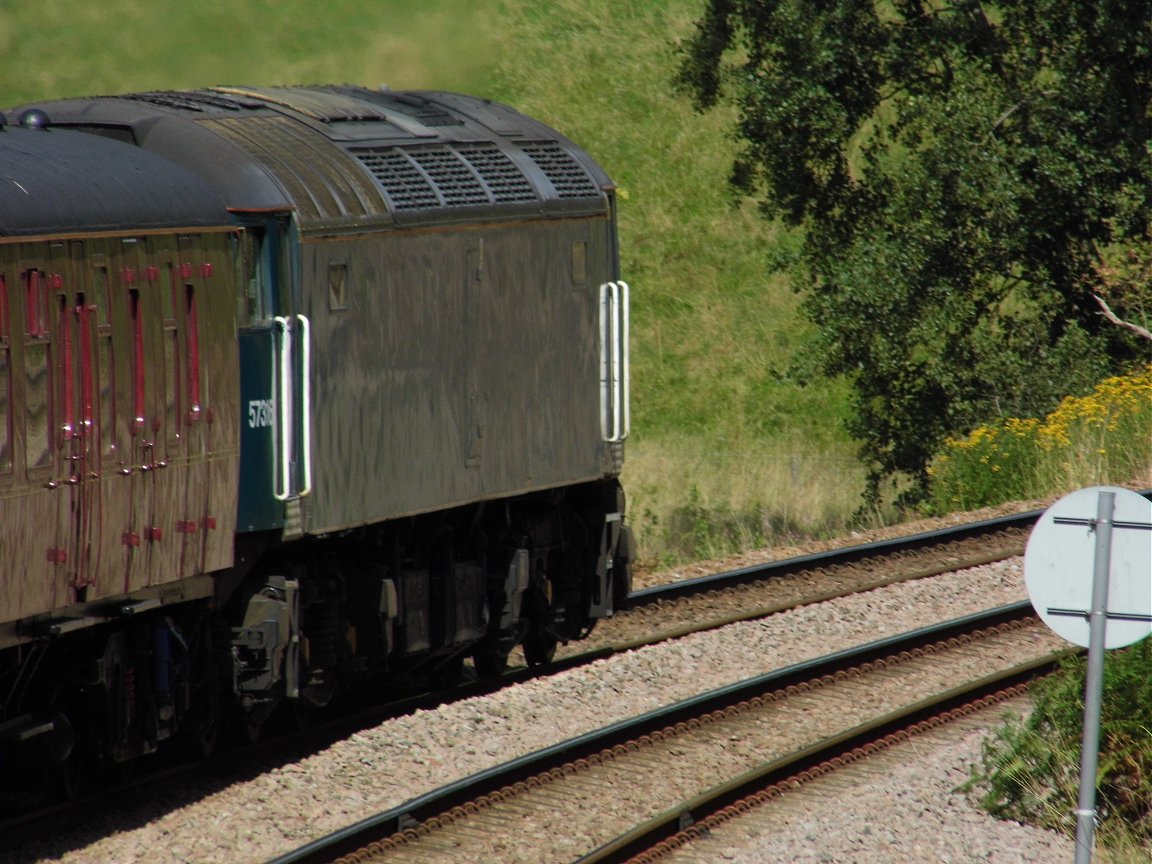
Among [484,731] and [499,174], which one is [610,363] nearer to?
[499,174]

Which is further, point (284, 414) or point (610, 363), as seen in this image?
point (610, 363)

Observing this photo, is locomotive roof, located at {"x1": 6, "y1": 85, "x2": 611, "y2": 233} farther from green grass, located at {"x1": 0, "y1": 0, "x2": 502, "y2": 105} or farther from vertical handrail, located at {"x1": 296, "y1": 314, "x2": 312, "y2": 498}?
green grass, located at {"x1": 0, "y1": 0, "x2": 502, "y2": 105}

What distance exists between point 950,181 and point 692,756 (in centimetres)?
1419

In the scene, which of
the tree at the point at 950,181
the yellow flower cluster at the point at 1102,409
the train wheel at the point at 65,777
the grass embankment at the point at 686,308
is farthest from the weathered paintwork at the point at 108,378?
the tree at the point at 950,181

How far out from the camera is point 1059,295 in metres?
25.8

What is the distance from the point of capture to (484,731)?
37.7 feet

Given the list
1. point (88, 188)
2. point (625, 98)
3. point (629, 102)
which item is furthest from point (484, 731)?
point (625, 98)

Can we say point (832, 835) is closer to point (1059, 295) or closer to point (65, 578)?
point (65, 578)

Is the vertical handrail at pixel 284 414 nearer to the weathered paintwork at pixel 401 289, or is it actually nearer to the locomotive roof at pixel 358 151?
the weathered paintwork at pixel 401 289

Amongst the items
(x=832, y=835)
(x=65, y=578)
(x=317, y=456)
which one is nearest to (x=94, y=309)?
(x=65, y=578)

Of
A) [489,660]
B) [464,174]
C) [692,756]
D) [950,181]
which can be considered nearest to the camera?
[692,756]

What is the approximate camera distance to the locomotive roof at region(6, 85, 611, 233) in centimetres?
1048

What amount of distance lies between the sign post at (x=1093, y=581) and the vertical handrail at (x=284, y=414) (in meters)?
4.56

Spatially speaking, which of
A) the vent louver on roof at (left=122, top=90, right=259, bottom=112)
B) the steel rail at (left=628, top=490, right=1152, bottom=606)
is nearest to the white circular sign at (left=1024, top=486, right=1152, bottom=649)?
the vent louver on roof at (left=122, top=90, right=259, bottom=112)
